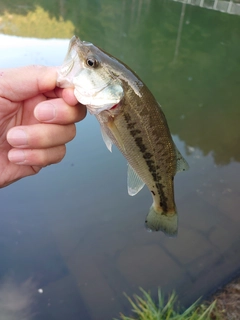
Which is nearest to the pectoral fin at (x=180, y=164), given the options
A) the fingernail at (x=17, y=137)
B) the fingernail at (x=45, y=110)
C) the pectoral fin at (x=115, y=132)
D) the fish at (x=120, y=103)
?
the fish at (x=120, y=103)

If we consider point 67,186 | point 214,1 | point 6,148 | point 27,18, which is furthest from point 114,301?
point 214,1

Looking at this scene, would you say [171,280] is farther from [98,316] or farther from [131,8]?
[131,8]

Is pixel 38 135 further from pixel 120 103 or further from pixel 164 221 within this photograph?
pixel 164 221

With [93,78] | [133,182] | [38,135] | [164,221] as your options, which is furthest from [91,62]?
[164,221]

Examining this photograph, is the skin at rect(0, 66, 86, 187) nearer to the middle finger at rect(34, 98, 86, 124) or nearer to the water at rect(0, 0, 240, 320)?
the middle finger at rect(34, 98, 86, 124)

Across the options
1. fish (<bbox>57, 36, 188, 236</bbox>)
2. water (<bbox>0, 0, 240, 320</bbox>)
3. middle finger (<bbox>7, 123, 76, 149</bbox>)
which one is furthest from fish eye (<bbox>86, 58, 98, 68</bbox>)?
water (<bbox>0, 0, 240, 320</bbox>)
